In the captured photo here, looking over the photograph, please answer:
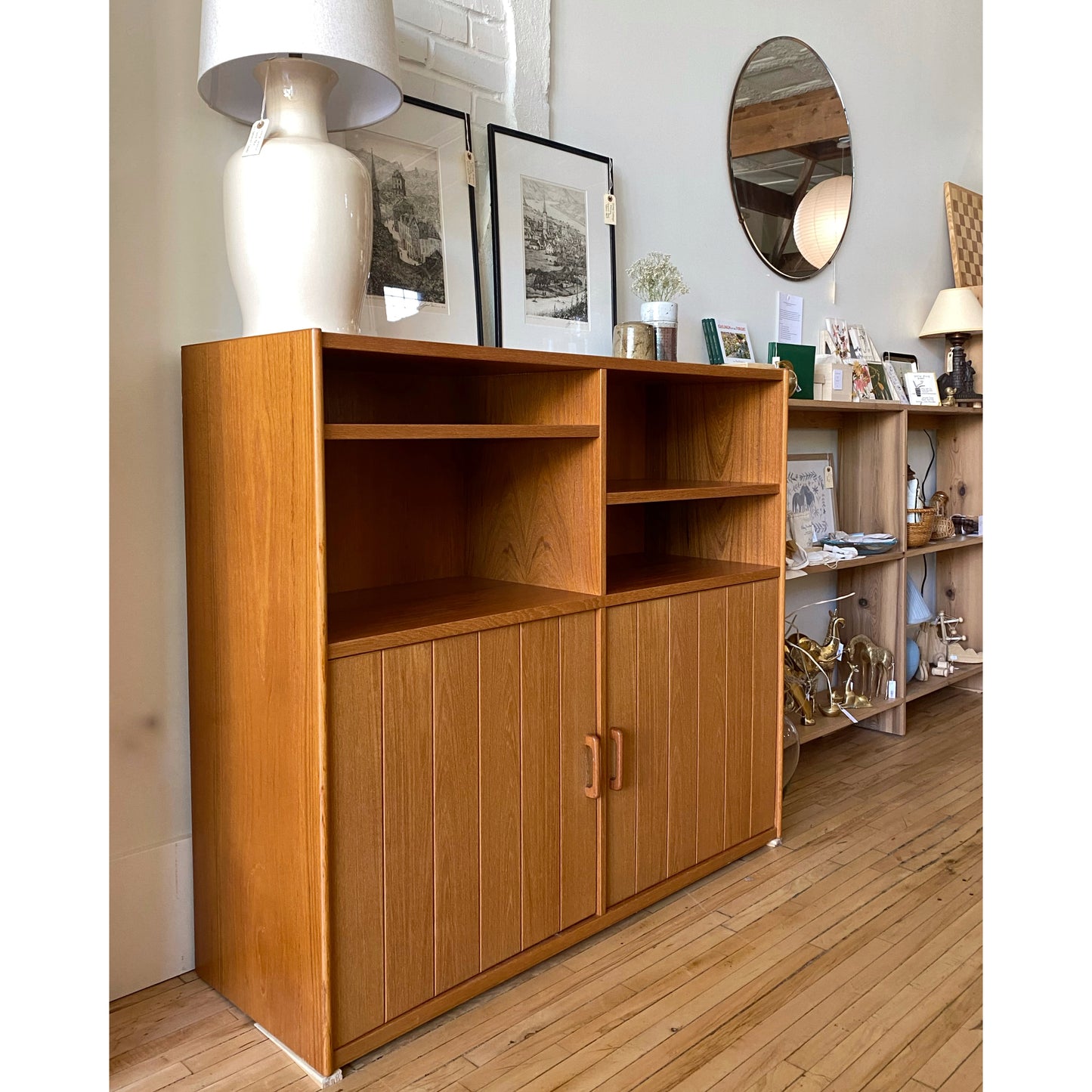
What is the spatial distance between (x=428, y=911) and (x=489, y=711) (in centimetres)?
38

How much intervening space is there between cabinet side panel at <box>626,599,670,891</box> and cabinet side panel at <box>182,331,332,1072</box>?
823mm

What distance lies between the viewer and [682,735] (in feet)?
7.70

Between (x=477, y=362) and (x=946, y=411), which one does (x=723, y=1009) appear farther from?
(x=946, y=411)

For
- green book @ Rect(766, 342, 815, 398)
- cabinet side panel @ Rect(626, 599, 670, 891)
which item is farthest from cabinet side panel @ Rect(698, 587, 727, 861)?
green book @ Rect(766, 342, 815, 398)

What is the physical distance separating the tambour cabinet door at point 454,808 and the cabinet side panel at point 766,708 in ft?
2.08

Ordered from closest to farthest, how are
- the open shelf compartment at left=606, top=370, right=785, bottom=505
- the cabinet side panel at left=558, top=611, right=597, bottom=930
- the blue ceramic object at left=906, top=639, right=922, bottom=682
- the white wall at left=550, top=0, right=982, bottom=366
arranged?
the cabinet side panel at left=558, top=611, right=597, bottom=930 → the open shelf compartment at left=606, top=370, right=785, bottom=505 → the white wall at left=550, top=0, right=982, bottom=366 → the blue ceramic object at left=906, top=639, right=922, bottom=682

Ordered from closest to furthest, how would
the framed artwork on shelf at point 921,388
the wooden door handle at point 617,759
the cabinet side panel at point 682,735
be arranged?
the wooden door handle at point 617,759 → the cabinet side panel at point 682,735 → the framed artwork on shelf at point 921,388

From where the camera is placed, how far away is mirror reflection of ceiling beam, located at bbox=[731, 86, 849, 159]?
3166 millimetres

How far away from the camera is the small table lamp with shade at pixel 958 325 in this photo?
159 inches

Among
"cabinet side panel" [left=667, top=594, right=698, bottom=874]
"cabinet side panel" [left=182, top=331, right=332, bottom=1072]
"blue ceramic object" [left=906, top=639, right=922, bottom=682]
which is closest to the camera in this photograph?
"cabinet side panel" [left=182, top=331, right=332, bottom=1072]

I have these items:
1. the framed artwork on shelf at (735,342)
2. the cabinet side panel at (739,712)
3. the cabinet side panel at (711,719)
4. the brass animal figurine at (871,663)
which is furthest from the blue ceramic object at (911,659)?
the cabinet side panel at (711,719)

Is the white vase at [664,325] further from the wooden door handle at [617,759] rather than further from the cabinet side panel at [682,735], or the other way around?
the wooden door handle at [617,759]

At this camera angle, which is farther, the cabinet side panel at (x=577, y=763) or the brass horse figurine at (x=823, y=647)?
the brass horse figurine at (x=823, y=647)

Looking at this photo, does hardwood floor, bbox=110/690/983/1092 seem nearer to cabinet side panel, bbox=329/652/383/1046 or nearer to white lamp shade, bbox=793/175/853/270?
cabinet side panel, bbox=329/652/383/1046
